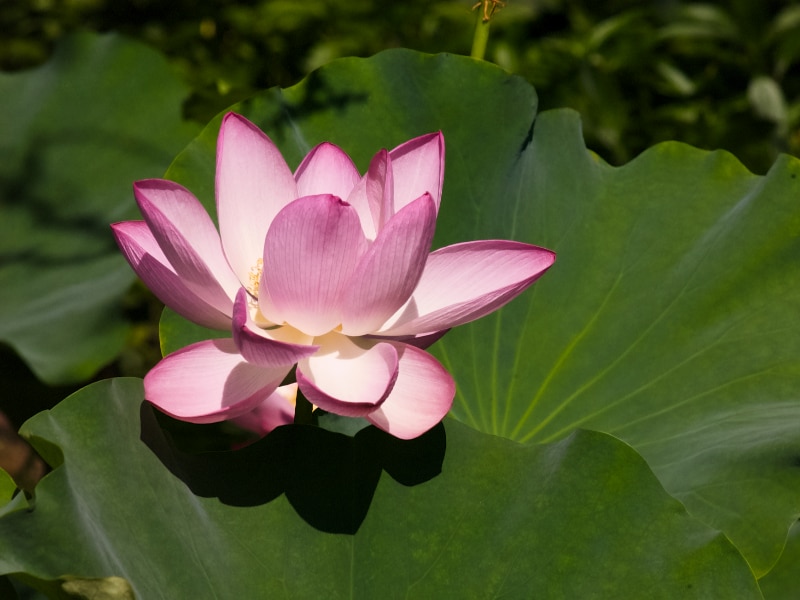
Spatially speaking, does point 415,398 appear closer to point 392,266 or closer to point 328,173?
point 392,266

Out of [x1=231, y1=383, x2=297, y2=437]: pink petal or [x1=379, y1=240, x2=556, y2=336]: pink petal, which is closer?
[x1=379, y1=240, x2=556, y2=336]: pink petal

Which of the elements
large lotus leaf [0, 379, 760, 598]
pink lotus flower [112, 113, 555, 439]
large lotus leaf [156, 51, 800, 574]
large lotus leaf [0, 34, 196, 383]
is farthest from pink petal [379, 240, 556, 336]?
large lotus leaf [0, 34, 196, 383]

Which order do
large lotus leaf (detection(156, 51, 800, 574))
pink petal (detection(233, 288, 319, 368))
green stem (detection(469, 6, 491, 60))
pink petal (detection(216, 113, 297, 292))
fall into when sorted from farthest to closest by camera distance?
green stem (detection(469, 6, 491, 60))
large lotus leaf (detection(156, 51, 800, 574))
pink petal (detection(216, 113, 297, 292))
pink petal (detection(233, 288, 319, 368))

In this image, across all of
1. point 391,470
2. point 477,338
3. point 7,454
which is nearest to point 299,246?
point 391,470

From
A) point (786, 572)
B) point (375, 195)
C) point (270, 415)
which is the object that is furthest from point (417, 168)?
point (786, 572)

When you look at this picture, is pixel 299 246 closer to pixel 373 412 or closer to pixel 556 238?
pixel 373 412

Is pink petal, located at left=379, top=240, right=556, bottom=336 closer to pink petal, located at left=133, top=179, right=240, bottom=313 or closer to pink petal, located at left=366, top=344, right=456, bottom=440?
pink petal, located at left=366, top=344, right=456, bottom=440

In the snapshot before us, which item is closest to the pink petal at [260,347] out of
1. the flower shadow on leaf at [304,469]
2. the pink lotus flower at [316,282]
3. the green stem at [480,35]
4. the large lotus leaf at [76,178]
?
the pink lotus flower at [316,282]
